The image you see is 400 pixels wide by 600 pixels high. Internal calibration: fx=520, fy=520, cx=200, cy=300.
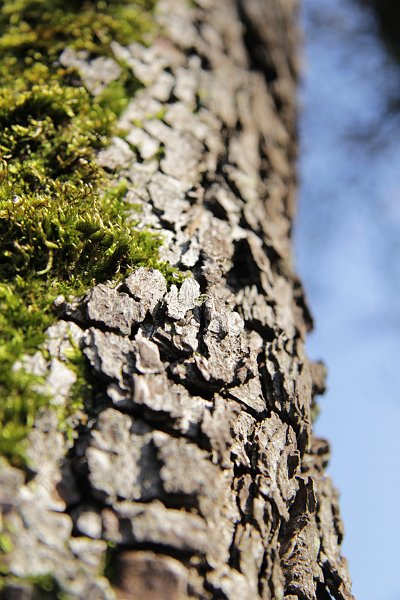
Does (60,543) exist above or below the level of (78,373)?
below

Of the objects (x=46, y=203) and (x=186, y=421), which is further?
(x=46, y=203)

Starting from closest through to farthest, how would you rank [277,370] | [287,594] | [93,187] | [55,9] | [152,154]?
[287,594] → [277,370] → [93,187] → [152,154] → [55,9]

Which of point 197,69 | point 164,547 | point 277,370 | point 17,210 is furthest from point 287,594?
point 197,69

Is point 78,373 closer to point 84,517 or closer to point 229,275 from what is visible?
point 84,517

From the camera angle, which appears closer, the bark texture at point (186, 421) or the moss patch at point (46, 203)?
the bark texture at point (186, 421)
